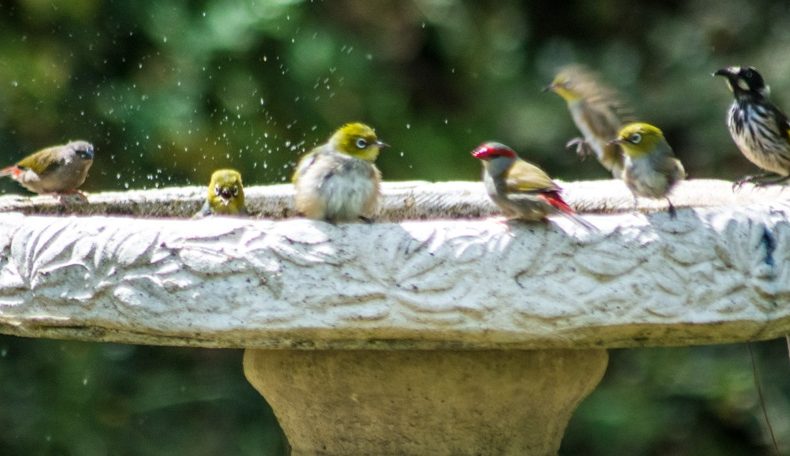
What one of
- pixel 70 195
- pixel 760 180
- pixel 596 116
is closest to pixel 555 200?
pixel 596 116

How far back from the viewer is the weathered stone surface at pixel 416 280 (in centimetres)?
310

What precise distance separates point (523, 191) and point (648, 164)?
0.54 meters

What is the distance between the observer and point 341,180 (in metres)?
3.58

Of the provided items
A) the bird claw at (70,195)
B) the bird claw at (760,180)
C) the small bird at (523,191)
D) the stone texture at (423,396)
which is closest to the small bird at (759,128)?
the bird claw at (760,180)

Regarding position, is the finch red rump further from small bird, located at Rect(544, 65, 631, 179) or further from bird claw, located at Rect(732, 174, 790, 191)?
bird claw, located at Rect(732, 174, 790, 191)

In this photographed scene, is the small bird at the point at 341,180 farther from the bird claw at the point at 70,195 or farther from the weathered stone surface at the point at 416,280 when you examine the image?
the bird claw at the point at 70,195

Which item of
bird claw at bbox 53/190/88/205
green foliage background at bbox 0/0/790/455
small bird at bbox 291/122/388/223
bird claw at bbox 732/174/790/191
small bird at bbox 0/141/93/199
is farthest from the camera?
green foliage background at bbox 0/0/790/455

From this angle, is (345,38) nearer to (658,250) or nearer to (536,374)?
(536,374)

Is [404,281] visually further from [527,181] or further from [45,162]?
[45,162]

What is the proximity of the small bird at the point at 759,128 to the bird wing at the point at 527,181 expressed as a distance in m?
1.47

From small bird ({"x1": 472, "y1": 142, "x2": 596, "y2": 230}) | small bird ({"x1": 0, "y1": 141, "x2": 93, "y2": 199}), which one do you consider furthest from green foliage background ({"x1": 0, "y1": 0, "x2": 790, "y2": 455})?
small bird ({"x1": 472, "y1": 142, "x2": 596, "y2": 230})

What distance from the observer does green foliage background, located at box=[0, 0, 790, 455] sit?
23.8 feet

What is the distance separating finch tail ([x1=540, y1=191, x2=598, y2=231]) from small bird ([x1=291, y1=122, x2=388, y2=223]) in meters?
0.48

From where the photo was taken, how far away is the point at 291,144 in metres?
7.41
